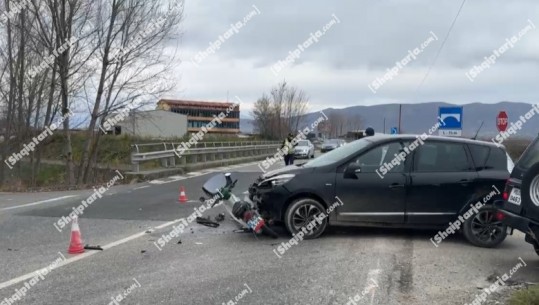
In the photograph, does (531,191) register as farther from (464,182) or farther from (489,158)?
(489,158)

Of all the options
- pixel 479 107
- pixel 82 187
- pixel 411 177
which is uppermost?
pixel 479 107

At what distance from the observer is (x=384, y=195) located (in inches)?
291

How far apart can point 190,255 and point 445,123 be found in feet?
48.4

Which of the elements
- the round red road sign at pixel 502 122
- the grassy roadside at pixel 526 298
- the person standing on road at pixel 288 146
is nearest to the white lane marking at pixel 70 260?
the grassy roadside at pixel 526 298

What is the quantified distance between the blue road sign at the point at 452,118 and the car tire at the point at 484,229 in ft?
39.7

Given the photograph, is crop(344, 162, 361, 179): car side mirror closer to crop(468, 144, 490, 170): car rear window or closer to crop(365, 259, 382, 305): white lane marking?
crop(365, 259, 382, 305): white lane marking

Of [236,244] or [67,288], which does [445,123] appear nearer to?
[236,244]

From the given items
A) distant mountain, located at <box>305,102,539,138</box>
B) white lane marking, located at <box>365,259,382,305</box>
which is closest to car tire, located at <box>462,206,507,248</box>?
distant mountain, located at <box>305,102,539,138</box>

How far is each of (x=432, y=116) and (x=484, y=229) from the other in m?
52.1

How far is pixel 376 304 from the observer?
477 centimetres

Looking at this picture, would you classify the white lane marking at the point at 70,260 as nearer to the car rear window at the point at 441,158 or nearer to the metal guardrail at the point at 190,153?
the car rear window at the point at 441,158

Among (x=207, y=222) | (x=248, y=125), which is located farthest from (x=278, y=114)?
(x=207, y=222)

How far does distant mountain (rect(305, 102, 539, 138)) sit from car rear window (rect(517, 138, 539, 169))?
0.49m

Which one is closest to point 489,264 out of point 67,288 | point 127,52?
point 67,288
